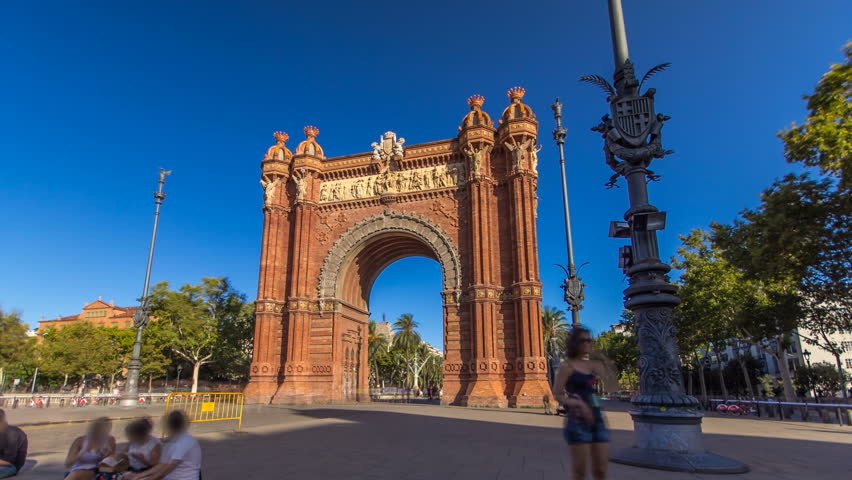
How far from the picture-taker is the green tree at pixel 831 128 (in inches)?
466

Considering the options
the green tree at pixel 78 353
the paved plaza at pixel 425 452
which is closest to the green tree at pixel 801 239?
the paved plaza at pixel 425 452

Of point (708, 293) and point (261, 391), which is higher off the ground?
point (708, 293)

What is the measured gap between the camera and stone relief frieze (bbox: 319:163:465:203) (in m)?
29.0

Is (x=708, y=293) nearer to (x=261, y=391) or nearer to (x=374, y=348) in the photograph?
(x=261, y=391)

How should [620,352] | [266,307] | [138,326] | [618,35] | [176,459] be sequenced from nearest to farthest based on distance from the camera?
[176,459] → [618,35] → [138,326] → [266,307] → [620,352]

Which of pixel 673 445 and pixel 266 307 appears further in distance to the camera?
pixel 266 307

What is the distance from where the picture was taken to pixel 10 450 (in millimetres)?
6348

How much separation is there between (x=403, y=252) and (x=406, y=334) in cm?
2866

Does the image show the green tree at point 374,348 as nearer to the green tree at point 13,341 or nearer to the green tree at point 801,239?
the green tree at point 13,341

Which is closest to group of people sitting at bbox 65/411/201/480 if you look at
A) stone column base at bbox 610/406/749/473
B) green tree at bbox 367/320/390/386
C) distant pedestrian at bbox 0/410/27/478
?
distant pedestrian at bbox 0/410/27/478

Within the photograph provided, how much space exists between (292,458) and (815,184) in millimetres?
15111

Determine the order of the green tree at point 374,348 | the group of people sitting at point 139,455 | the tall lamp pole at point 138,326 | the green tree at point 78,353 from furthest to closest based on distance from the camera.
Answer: the green tree at point 374,348, the green tree at point 78,353, the tall lamp pole at point 138,326, the group of people sitting at point 139,455

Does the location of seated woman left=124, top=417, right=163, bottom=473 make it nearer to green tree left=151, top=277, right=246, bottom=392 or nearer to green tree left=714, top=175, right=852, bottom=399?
green tree left=714, top=175, right=852, bottom=399

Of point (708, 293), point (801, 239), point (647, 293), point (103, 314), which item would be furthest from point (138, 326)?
point (103, 314)
